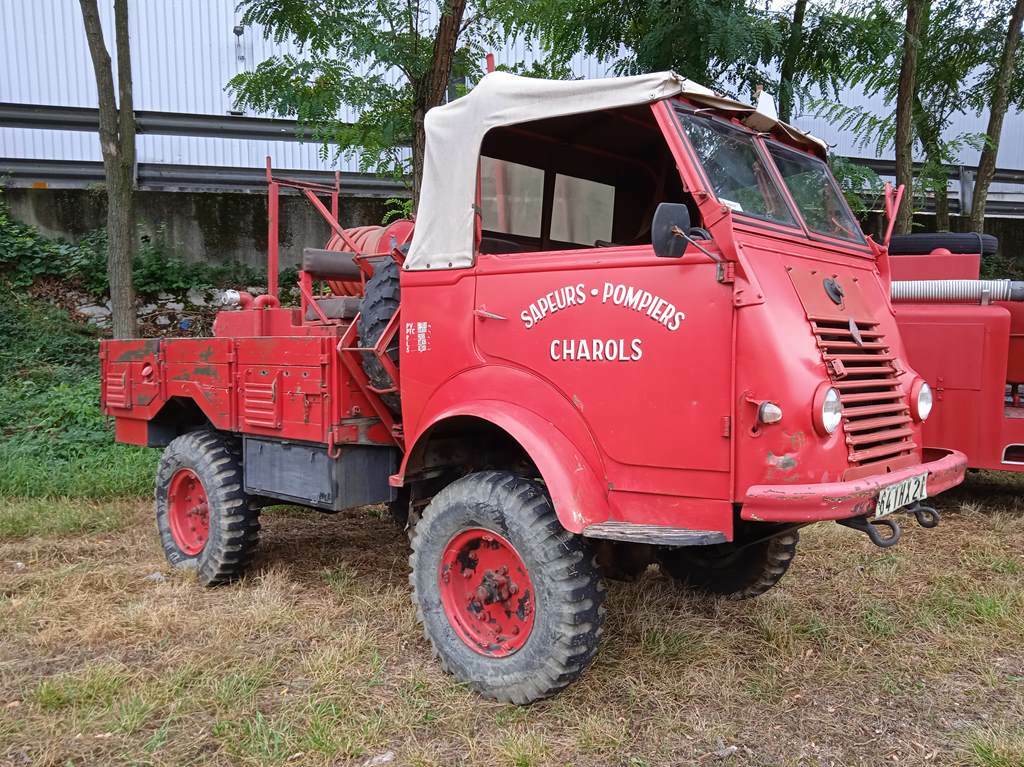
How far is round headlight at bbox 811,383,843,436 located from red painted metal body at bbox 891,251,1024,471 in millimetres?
3346

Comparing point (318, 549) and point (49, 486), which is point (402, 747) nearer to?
point (318, 549)

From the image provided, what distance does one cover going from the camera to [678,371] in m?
3.15

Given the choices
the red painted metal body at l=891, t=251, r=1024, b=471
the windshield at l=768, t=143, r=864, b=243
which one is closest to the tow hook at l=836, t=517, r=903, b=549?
the windshield at l=768, t=143, r=864, b=243

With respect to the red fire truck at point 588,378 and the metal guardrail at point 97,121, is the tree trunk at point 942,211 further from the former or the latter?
the metal guardrail at point 97,121

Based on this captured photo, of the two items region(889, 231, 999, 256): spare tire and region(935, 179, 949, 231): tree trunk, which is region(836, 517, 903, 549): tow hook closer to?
region(889, 231, 999, 256): spare tire

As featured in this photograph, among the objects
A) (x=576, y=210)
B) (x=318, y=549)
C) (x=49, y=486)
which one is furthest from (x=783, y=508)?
(x=49, y=486)

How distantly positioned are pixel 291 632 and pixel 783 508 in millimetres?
2551

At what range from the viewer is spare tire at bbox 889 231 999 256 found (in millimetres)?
6973

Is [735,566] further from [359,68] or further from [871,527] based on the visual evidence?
[359,68]

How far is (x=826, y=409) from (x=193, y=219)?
381 inches

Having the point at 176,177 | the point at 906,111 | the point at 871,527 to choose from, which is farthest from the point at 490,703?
the point at 176,177

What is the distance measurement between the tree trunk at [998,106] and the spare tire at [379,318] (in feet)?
27.7

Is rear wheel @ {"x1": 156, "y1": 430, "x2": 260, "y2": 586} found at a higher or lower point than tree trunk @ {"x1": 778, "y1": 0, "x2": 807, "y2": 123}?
lower

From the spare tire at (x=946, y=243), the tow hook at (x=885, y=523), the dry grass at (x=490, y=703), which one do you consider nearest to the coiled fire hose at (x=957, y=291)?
the spare tire at (x=946, y=243)
